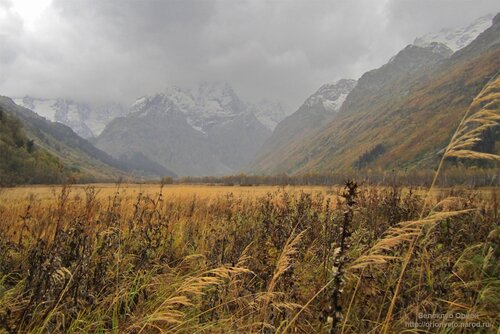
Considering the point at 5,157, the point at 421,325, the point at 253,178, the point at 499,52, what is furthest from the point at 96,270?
the point at 499,52

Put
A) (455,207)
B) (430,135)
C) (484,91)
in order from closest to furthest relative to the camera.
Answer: (484,91), (455,207), (430,135)

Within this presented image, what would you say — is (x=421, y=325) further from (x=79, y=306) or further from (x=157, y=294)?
(x=79, y=306)

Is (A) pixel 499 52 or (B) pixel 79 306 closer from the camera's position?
(B) pixel 79 306

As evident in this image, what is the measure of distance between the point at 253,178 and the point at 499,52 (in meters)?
164

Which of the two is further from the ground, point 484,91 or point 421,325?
point 484,91

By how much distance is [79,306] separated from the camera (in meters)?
3.25

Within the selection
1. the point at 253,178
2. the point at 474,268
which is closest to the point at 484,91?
the point at 474,268

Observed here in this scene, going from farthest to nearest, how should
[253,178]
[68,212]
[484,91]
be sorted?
[253,178] < [68,212] < [484,91]

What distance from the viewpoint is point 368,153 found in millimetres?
185500

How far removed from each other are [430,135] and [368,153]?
3268 cm

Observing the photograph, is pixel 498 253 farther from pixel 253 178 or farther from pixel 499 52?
pixel 499 52

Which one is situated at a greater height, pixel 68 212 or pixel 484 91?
pixel 484 91

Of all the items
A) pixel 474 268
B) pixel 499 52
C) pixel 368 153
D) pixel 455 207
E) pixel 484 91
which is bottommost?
pixel 474 268

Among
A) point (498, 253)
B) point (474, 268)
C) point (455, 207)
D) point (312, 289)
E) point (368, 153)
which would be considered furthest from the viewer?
point (368, 153)
